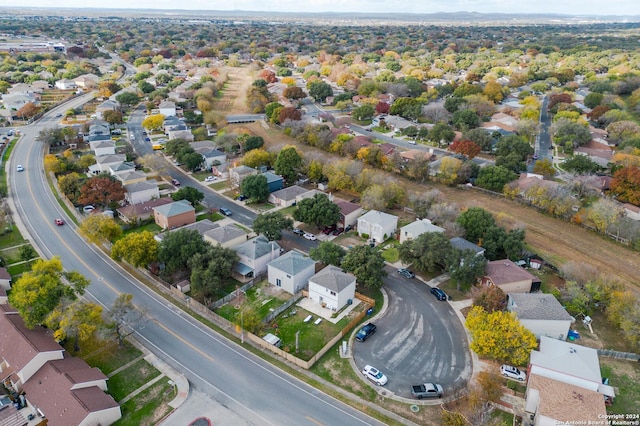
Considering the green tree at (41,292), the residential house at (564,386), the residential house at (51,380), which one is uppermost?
the green tree at (41,292)

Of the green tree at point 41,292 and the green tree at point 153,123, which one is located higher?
the green tree at point 41,292

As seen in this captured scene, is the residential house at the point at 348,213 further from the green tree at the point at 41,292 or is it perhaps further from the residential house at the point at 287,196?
the green tree at the point at 41,292

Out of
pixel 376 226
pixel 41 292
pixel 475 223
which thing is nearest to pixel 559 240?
pixel 475 223

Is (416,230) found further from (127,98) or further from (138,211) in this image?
(127,98)

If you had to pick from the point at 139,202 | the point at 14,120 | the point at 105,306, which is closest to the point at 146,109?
the point at 14,120

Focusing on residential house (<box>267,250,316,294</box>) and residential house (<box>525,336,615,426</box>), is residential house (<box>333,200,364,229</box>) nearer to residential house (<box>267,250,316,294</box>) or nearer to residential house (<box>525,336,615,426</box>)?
residential house (<box>267,250,316,294</box>)

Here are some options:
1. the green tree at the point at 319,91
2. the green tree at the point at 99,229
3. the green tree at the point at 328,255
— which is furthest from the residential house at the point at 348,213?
the green tree at the point at 319,91
